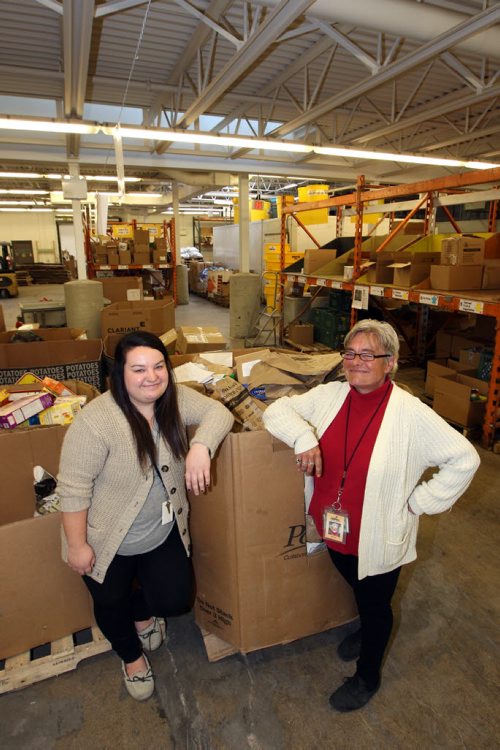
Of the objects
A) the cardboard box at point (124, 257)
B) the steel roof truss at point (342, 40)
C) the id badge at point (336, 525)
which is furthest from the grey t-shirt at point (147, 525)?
the cardboard box at point (124, 257)

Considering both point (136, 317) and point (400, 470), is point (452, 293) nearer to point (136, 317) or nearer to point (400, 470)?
point (400, 470)

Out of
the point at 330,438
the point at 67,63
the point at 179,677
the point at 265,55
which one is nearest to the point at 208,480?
the point at 330,438

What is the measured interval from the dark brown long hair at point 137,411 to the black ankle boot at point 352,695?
1090mm

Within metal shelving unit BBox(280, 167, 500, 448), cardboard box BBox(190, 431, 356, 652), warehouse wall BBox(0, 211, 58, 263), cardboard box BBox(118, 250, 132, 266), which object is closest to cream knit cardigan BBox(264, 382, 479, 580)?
cardboard box BBox(190, 431, 356, 652)

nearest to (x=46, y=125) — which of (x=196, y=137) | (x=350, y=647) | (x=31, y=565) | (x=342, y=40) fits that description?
(x=196, y=137)

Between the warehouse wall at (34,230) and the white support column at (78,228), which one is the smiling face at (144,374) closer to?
the white support column at (78,228)

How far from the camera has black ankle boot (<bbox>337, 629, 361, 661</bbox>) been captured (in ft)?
6.04

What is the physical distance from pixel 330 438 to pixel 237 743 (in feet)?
3.56

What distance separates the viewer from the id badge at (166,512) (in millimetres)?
1586

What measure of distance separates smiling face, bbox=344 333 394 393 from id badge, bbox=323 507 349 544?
1.42 ft

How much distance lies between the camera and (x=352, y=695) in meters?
1.64

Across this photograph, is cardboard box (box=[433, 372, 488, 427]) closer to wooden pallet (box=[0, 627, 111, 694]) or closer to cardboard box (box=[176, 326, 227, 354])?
cardboard box (box=[176, 326, 227, 354])

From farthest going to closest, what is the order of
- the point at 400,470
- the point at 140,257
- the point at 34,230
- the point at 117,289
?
the point at 34,230 < the point at 140,257 < the point at 117,289 < the point at 400,470

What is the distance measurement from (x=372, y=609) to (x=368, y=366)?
866 mm
